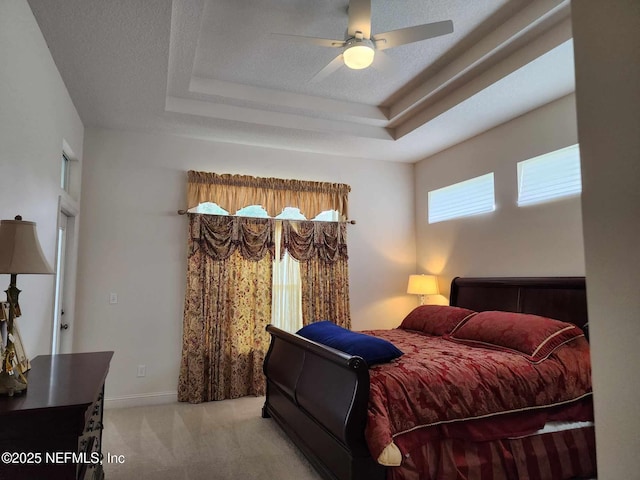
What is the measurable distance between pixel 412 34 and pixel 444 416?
7.72ft

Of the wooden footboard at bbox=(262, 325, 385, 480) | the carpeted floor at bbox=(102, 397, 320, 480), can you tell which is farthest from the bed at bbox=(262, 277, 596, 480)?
the carpeted floor at bbox=(102, 397, 320, 480)

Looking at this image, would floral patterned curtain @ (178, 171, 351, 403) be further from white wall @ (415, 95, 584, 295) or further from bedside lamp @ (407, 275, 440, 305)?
white wall @ (415, 95, 584, 295)

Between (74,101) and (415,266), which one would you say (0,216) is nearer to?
(74,101)

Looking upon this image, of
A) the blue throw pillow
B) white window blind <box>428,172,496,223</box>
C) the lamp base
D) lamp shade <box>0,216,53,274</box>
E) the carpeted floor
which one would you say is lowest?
the carpeted floor

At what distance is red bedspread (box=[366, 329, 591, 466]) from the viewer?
238 centimetres

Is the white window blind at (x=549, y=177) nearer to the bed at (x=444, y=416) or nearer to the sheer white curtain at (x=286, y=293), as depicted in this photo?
the bed at (x=444, y=416)

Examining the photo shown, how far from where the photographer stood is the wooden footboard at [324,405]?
2.31 m

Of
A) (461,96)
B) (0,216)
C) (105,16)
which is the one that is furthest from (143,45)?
(461,96)

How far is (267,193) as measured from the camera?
4.85 metres

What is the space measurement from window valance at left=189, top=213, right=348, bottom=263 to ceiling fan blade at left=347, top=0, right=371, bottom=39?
259 cm

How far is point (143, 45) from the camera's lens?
2775 mm

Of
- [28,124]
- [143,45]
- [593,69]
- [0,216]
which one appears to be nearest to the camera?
[593,69]

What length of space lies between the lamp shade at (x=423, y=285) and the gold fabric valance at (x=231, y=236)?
1.76 metres

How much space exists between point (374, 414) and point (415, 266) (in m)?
3.49
